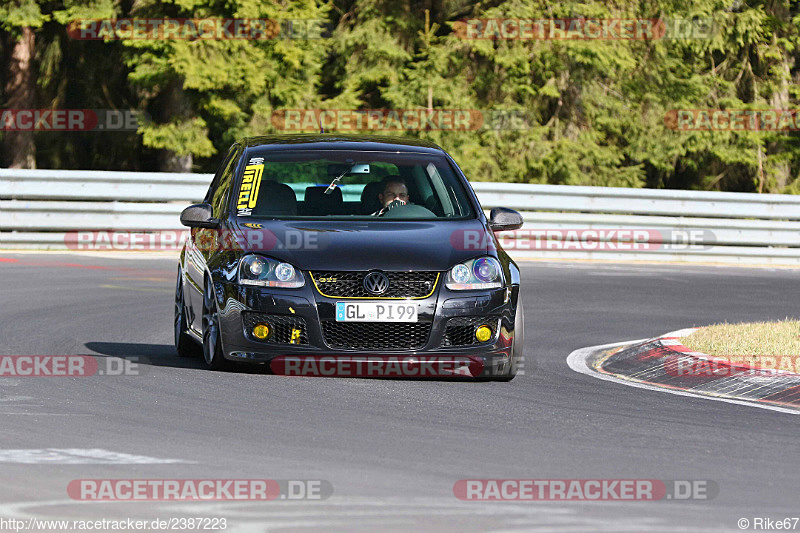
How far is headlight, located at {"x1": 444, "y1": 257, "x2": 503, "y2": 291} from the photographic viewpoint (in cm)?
892

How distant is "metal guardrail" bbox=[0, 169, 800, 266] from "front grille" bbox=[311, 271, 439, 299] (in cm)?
1224

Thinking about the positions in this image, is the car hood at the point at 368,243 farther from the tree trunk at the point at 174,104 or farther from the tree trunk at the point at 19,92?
the tree trunk at the point at 19,92

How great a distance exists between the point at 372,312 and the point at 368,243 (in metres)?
0.50

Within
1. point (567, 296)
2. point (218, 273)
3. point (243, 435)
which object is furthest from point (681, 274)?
point (243, 435)

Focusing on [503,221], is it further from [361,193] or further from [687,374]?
[687,374]

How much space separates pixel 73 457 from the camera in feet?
21.0

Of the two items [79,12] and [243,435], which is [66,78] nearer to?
[79,12]

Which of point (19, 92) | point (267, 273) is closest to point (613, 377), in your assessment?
point (267, 273)

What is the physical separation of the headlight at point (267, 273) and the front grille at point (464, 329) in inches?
36.7

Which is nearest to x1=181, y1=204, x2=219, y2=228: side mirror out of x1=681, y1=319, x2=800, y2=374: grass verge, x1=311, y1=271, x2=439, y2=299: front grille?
x1=311, y1=271, x2=439, y2=299: front grille

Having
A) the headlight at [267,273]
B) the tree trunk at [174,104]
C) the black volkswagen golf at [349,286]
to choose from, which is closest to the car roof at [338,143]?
the black volkswagen golf at [349,286]

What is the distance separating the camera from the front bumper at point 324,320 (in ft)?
28.9

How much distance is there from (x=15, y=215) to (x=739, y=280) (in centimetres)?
983

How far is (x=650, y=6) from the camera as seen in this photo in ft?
104
